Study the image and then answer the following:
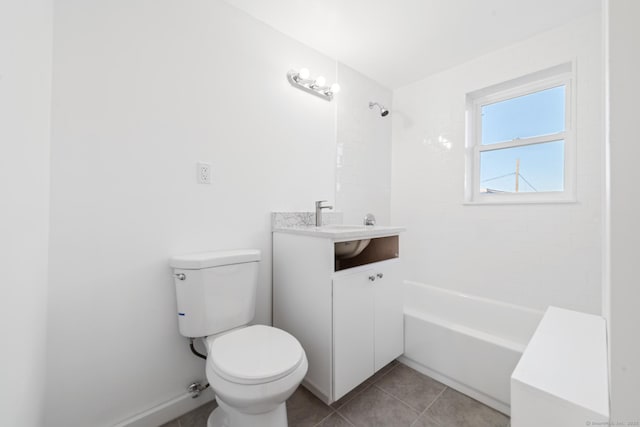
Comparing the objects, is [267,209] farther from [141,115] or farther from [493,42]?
[493,42]

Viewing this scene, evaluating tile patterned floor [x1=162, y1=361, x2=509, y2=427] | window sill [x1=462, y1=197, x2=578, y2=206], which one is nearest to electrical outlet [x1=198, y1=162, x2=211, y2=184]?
tile patterned floor [x1=162, y1=361, x2=509, y2=427]

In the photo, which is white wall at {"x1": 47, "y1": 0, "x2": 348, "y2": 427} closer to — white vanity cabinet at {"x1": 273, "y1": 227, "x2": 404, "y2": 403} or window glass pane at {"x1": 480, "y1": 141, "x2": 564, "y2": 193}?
white vanity cabinet at {"x1": 273, "y1": 227, "x2": 404, "y2": 403}

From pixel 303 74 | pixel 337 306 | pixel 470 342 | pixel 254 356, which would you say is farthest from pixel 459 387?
pixel 303 74

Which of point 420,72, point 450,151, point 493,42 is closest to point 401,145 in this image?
point 450,151

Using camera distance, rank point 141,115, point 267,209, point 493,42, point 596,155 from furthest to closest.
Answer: point 493,42 → point 267,209 → point 596,155 → point 141,115

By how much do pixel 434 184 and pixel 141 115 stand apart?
2194mm

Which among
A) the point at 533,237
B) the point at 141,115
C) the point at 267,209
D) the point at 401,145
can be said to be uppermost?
the point at 401,145

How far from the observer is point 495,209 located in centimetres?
201

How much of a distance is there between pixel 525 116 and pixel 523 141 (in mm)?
198

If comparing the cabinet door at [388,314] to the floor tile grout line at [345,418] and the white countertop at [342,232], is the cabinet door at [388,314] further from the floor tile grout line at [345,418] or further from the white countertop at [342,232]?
the floor tile grout line at [345,418]

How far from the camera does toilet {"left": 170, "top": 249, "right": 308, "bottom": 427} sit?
0.96 meters

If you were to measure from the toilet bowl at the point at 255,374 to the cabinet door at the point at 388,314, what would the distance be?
2.19 feet

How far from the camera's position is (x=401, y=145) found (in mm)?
2598

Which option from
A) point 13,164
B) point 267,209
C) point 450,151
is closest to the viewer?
point 13,164
